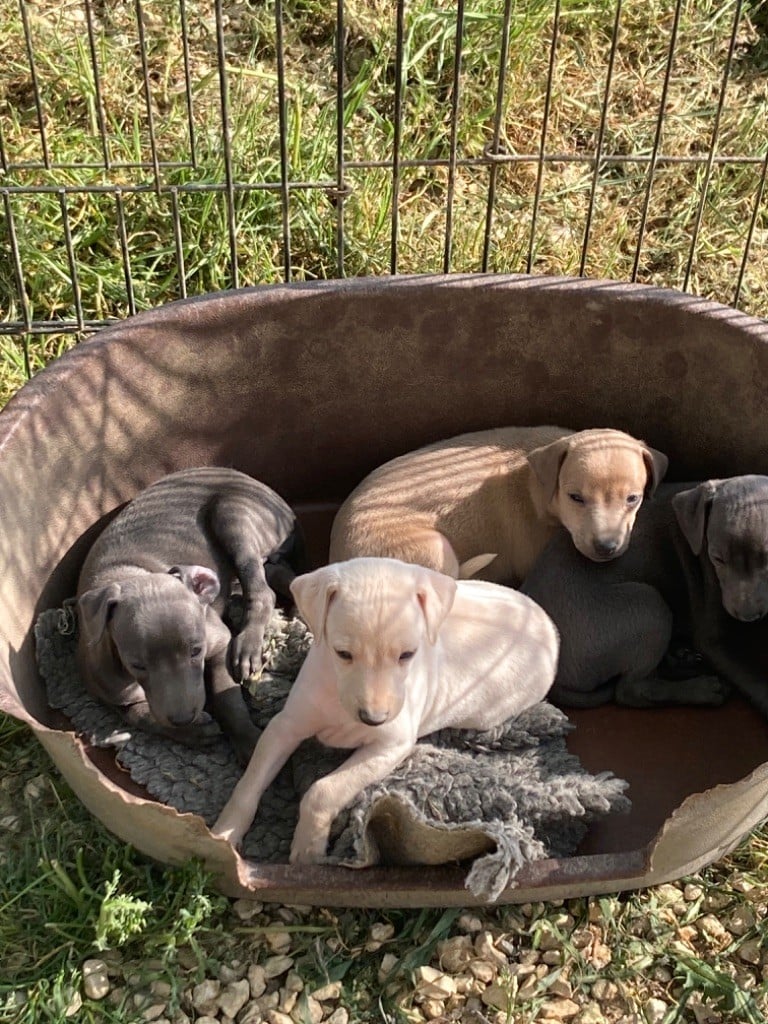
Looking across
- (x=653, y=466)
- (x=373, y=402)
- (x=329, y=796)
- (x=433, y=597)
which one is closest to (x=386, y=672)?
(x=433, y=597)

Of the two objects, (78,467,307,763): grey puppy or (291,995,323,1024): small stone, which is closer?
(291,995,323,1024): small stone

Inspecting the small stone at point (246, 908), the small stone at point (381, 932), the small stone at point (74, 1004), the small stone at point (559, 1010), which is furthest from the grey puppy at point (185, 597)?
the small stone at point (559, 1010)

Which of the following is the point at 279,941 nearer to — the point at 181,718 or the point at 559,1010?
the point at 181,718

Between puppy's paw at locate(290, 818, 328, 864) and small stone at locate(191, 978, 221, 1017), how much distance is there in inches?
16.2

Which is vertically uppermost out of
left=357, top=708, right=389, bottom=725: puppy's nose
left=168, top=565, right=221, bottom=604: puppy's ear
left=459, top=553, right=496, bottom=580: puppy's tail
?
left=357, top=708, right=389, bottom=725: puppy's nose

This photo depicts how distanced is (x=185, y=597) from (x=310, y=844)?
0.92 metres

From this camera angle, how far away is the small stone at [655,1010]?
10.9 ft

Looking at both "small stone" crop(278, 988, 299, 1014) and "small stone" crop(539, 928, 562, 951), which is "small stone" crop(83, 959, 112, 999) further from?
"small stone" crop(539, 928, 562, 951)

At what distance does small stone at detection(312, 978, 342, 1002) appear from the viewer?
3344mm

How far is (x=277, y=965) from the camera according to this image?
11.2 feet

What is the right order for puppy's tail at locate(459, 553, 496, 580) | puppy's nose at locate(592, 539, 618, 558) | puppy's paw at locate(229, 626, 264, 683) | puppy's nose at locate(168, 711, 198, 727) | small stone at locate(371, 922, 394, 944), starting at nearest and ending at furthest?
small stone at locate(371, 922, 394, 944), puppy's nose at locate(168, 711, 198, 727), puppy's nose at locate(592, 539, 618, 558), puppy's paw at locate(229, 626, 264, 683), puppy's tail at locate(459, 553, 496, 580)

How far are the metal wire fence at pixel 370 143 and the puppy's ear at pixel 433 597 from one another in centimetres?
296

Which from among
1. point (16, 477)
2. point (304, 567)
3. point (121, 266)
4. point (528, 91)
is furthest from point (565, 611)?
point (528, 91)

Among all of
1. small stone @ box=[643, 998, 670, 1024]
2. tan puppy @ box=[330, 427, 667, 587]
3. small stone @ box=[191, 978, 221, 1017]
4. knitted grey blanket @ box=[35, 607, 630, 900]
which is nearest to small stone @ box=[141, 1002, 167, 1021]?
small stone @ box=[191, 978, 221, 1017]
